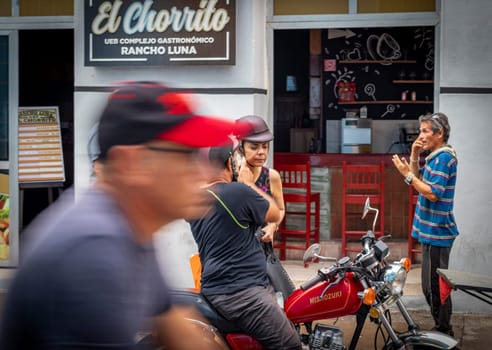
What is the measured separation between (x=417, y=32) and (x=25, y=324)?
502 inches

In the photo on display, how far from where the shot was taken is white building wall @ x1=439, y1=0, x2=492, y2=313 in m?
8.18

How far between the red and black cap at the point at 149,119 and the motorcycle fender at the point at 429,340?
3.27 m

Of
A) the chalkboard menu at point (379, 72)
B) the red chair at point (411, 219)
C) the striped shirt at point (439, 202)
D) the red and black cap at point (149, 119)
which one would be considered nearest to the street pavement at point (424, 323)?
the red chair at point (411, 219)

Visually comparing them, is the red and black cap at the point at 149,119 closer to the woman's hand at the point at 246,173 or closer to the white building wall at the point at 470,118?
the woman's hand at the point at 246,173

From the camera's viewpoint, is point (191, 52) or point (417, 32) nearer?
point (191, 52)

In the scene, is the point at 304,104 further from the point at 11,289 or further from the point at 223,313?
the point at 11,289

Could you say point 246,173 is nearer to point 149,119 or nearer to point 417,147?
point 417,147

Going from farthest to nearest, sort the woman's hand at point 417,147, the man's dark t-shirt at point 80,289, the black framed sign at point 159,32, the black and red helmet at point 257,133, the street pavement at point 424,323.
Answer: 1. the black framed sign at point 159,32
2. the street pavement at point 424,323
3. the woman's hand at point 417,147
4. the black and red helmet at point 257,133
5. the man's dark t-shirt at point 80,289

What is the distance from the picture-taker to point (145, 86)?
2.22m

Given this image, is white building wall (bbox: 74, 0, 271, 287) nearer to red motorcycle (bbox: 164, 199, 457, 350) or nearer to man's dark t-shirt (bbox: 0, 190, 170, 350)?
red motorcycle (bbox: 164, 199, 457, 350)

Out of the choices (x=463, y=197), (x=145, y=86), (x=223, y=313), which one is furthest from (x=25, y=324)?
(x=463, y=197)

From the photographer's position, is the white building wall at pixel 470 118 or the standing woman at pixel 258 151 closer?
the standing woman at pixel 258 151

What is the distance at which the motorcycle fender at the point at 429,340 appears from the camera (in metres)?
5.11

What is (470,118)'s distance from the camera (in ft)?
27.1
